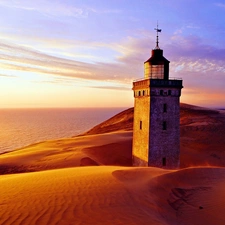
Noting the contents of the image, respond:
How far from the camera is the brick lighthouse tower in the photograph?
17859 mm

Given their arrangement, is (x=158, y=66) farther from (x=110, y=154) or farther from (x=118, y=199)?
(x=118, y=199)

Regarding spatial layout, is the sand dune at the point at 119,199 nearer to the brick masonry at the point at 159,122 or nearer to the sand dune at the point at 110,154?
the brick masonry at the point at 159,122

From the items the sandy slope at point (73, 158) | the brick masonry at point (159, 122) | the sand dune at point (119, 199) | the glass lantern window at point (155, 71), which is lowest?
the sandy slope at point (73, 158)

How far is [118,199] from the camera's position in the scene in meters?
8.07

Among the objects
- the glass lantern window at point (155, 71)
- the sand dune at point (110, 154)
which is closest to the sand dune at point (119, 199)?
the glass lantern window at point (155, 71)

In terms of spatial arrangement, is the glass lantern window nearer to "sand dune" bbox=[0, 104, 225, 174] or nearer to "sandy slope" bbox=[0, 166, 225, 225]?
"sandy slope" bbox=[0, 166, 225, 225]

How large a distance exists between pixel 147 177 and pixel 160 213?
11.6 ft

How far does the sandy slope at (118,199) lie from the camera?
6.57m

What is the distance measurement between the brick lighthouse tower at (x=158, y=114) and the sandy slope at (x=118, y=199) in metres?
6.13

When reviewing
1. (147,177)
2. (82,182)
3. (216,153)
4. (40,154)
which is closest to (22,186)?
(82,182)

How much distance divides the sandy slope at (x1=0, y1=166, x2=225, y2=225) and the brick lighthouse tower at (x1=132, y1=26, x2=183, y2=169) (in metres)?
6.13

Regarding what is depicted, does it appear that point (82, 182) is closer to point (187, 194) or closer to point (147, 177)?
point (147, 177)

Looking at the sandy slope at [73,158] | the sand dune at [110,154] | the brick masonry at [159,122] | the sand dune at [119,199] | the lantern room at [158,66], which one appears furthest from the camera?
the sand dune at [110,154]

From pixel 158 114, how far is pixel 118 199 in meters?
10.8
